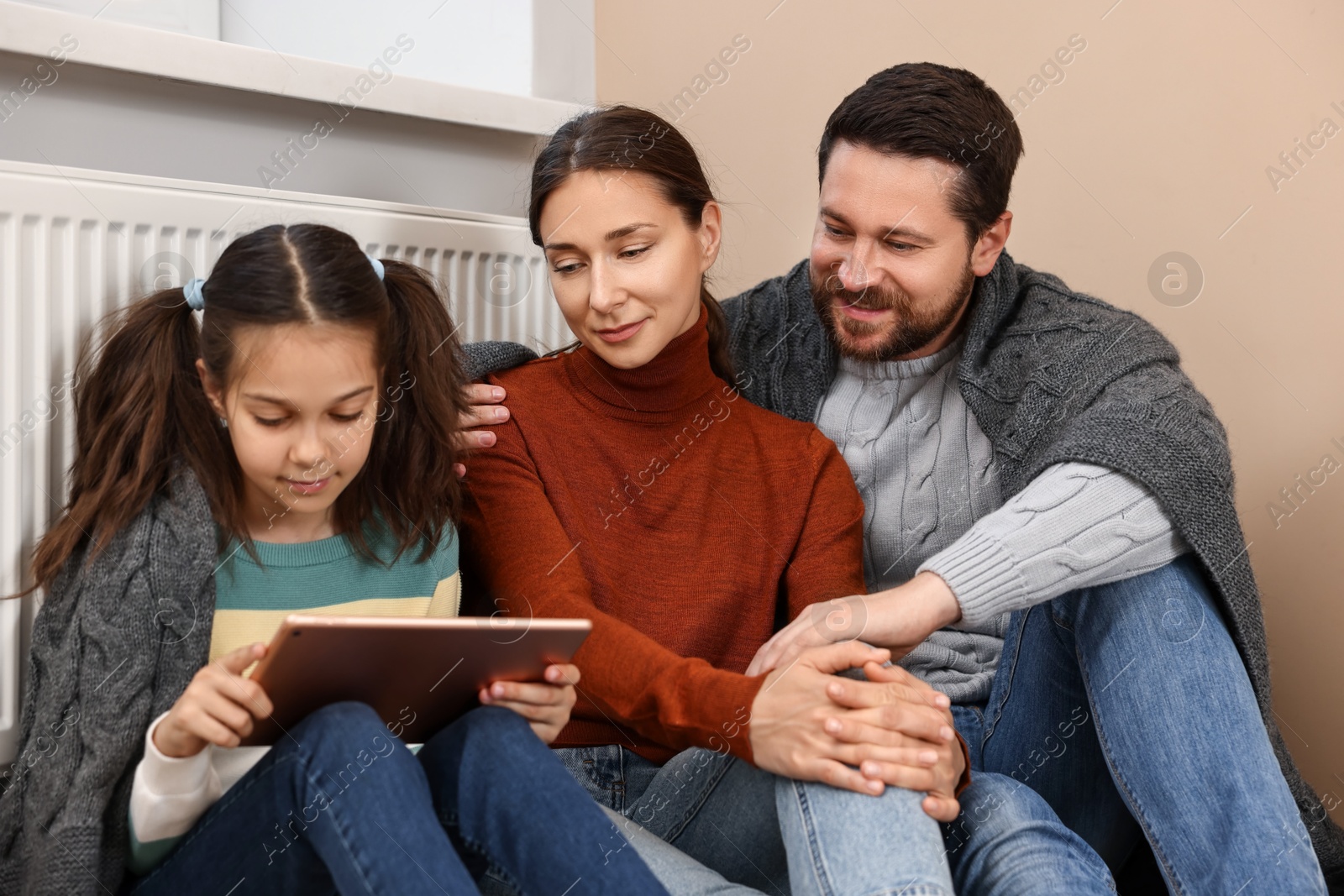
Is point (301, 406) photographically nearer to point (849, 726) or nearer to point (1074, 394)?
point (849, 726)

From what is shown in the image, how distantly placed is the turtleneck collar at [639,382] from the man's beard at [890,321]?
194 mm

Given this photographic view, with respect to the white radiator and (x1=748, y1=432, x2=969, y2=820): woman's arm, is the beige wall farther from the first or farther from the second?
the white radiator

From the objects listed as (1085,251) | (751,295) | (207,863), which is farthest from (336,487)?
(1085,251)

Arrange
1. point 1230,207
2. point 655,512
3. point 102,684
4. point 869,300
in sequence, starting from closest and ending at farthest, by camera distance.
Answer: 1. point 102,684
2. point 655,512
3. point 869,300
4. point 1230,207

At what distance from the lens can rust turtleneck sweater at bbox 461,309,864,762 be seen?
3.99 feet

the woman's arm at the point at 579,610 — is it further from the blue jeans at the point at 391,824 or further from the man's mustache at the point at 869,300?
the man's mustache at the point at 869,300

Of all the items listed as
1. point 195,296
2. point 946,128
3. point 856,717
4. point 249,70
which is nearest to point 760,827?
point 856,717

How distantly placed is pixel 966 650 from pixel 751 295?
530 mm

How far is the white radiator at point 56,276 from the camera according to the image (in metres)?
1.13

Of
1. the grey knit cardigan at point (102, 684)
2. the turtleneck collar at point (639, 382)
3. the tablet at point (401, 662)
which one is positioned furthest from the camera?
the turtleneck collar at point (639, 382)

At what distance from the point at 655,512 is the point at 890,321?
1.19ft

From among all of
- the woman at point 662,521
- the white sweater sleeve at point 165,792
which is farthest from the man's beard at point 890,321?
the white sweater sleeve at point 165,792

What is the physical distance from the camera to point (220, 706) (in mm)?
873

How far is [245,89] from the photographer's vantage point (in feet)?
4.54
